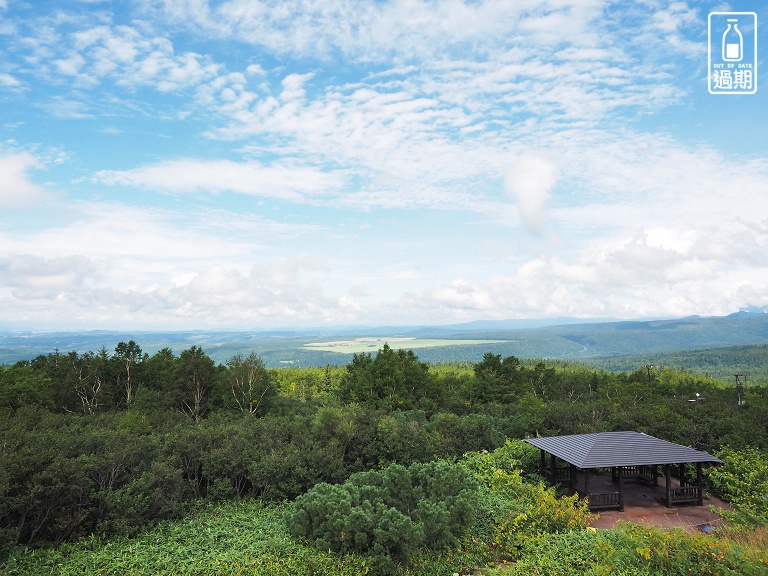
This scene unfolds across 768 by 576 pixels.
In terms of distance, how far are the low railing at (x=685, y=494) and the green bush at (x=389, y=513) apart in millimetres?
A: 7659

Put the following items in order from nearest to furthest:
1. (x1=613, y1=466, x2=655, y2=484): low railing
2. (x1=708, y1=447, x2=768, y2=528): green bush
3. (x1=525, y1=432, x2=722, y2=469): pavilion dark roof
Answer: (x1=708, y1=447, x2=768, y2=528): green bush, (x1=525, y1=432, x2=722, y2=469): pavilion dark roof, (x1=613, y1=466, x2=655, y2=484): low railing

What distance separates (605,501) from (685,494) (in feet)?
10.1

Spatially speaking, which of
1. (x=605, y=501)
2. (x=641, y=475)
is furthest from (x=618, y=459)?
(x=641, y=475)

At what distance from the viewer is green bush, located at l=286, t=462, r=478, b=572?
9172 millimetres

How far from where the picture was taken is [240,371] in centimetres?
2606

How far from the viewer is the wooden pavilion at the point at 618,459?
13.4 meters

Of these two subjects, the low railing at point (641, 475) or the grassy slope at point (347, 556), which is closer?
the grassy slope at point (347, 556)

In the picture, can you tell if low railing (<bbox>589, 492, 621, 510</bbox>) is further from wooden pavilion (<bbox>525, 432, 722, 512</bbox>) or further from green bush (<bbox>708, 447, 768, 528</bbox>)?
green bush (<bbox>708, 447, 768, 528</bbox>)

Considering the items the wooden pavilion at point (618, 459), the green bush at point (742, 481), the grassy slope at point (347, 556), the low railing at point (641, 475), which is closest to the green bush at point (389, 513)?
the grassy slope at point (347, 556)

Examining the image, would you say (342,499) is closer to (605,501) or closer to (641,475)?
(605,501)

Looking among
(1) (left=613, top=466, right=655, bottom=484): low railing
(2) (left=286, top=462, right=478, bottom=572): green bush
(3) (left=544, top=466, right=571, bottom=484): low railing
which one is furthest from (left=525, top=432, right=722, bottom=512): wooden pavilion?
(2) (left=286, top=462, right=478, bottom=572): green bush

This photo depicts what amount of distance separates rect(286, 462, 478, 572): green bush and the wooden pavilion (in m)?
4.48

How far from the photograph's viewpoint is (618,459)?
1344 centimetres

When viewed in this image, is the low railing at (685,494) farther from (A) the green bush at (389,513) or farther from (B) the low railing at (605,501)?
(A) the green bush at (389,513)
